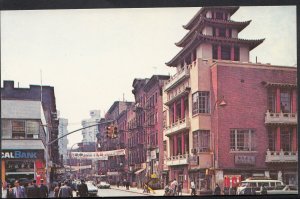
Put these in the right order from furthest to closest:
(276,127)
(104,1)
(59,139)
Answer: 1. (59,139)
2. (276,127)
3. (104,1)

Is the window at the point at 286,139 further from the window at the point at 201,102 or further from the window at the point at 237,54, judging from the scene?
the window at the point at 237,54

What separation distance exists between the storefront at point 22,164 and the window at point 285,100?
28.9 ft

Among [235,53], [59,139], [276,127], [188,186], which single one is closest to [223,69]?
[235,53]

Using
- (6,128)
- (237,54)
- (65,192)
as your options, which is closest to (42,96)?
(6,128)

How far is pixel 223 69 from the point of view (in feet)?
74.5

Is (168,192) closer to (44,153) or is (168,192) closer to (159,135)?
(159,135)

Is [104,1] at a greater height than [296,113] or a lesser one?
greater

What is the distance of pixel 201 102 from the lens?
22.7 metres

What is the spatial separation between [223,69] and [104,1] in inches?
195

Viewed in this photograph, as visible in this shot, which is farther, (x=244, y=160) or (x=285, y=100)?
(x=244, y=160)

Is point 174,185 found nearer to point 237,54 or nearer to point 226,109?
point 226,109

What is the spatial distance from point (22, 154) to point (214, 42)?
7.91 meters

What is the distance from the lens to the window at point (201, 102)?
22.7 meters

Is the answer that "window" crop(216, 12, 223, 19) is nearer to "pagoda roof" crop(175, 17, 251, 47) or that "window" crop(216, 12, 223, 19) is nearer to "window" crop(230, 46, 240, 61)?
"pagoda roof" crop(175, 17, 251, 47)
